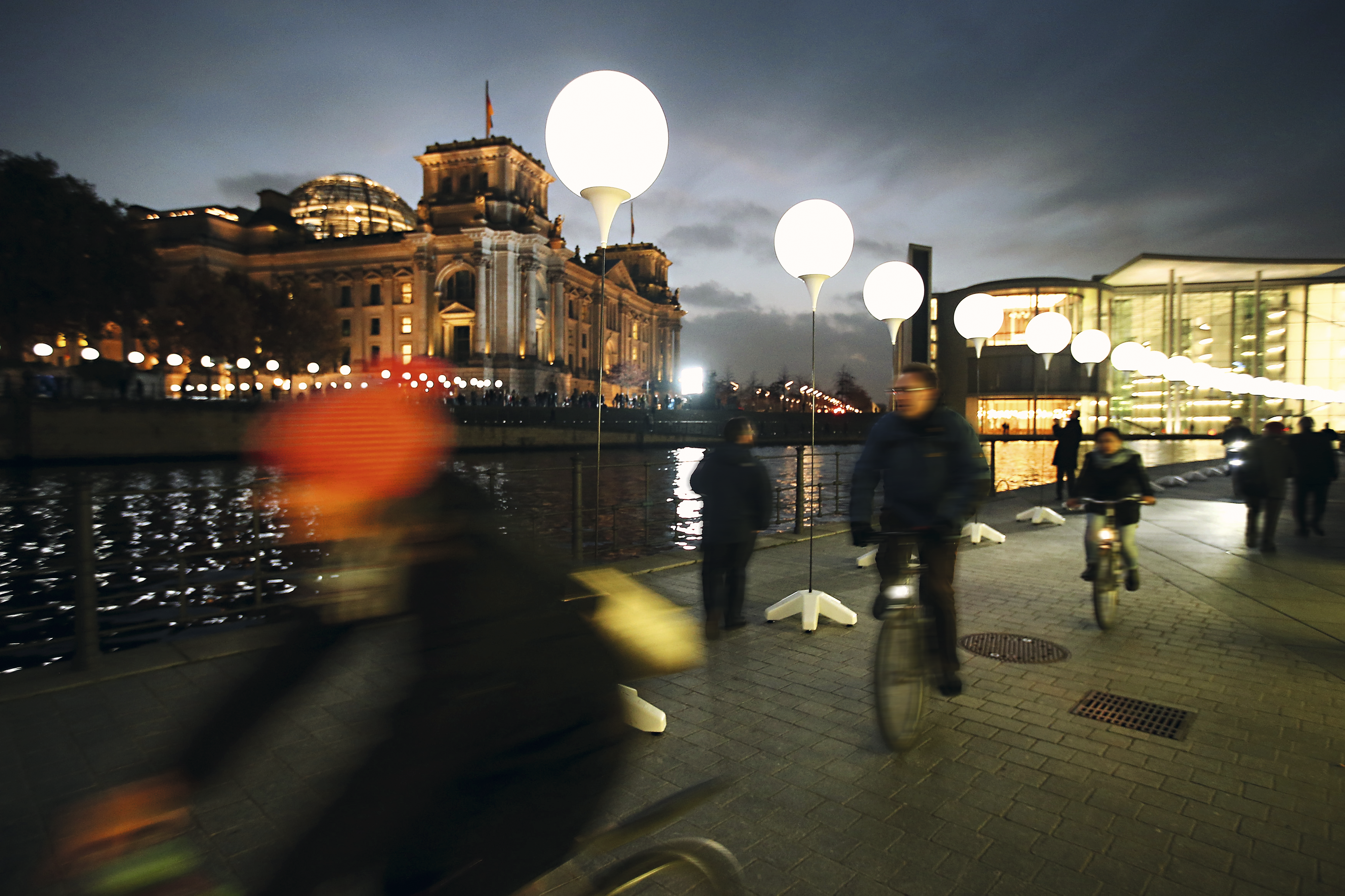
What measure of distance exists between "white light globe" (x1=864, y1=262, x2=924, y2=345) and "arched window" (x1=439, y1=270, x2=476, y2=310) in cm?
7755

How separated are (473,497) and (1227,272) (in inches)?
2620

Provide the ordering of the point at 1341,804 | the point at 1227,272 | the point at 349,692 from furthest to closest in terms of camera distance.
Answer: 1. the point at 1227,272
2. the point at 349,692
3. the point at 1341,804

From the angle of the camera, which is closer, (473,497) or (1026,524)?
(473,497)

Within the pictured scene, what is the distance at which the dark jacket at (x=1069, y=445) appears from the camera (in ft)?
49.2

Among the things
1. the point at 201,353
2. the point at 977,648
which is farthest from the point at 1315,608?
the point at 201,353

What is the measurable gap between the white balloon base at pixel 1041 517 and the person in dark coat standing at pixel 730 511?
901 cm

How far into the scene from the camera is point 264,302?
6169 cm

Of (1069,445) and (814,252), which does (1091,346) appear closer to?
(1069,445)

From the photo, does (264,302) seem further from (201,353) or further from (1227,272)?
(1227,272)

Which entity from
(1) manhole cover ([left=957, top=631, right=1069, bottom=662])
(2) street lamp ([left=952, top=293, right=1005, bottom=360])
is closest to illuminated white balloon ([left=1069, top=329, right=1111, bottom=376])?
(2) street lamp ([left=952, top=293, right=1005, bottom=360])

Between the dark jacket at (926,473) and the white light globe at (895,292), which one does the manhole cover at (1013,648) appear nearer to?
the dark jacket at (926,473)

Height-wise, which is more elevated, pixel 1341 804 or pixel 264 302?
pixel 264 302

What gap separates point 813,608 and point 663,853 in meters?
4.56

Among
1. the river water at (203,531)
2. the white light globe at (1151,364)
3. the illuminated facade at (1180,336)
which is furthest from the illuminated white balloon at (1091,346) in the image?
the illuminated facade at (1180,336)
